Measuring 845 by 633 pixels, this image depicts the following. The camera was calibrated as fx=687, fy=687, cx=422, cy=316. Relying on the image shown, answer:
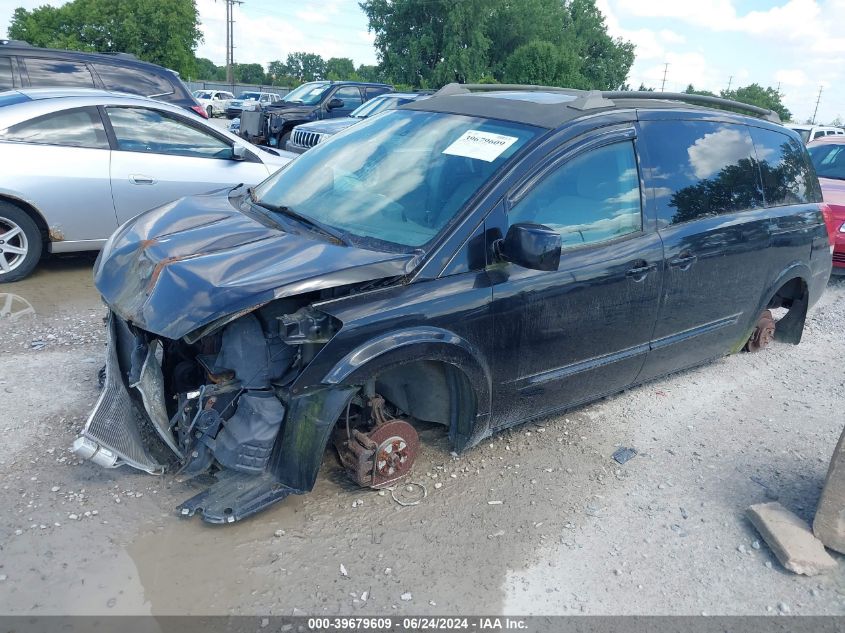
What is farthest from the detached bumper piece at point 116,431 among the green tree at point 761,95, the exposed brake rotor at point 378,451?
the green tree at point 761,95

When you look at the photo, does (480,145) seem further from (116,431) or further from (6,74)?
(6,74)

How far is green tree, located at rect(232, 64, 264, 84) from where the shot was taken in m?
96.0

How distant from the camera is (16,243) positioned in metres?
5.94

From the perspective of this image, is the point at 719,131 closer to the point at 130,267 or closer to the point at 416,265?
the point at 416,265

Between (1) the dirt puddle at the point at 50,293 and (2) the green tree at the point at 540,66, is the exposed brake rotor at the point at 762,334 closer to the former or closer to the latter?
(1) the dirt puddle at the point at 50,293

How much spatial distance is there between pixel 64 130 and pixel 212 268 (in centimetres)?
417

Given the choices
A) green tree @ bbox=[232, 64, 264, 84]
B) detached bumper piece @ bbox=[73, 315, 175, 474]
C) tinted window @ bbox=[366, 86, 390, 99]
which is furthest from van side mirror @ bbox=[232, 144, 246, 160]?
green tree @ bbox=[232, 64, 264, 84]

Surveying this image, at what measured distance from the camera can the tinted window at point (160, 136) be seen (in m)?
6.38

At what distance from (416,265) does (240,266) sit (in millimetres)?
764

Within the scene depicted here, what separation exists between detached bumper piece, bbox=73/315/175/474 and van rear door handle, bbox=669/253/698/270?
116 inches

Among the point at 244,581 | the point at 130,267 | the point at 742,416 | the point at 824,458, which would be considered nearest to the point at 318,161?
the point at 130,267

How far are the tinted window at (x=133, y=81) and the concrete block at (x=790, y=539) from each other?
935 centimetres

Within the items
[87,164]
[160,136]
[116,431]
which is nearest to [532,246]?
[116,431]

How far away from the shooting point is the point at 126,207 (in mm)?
6262
